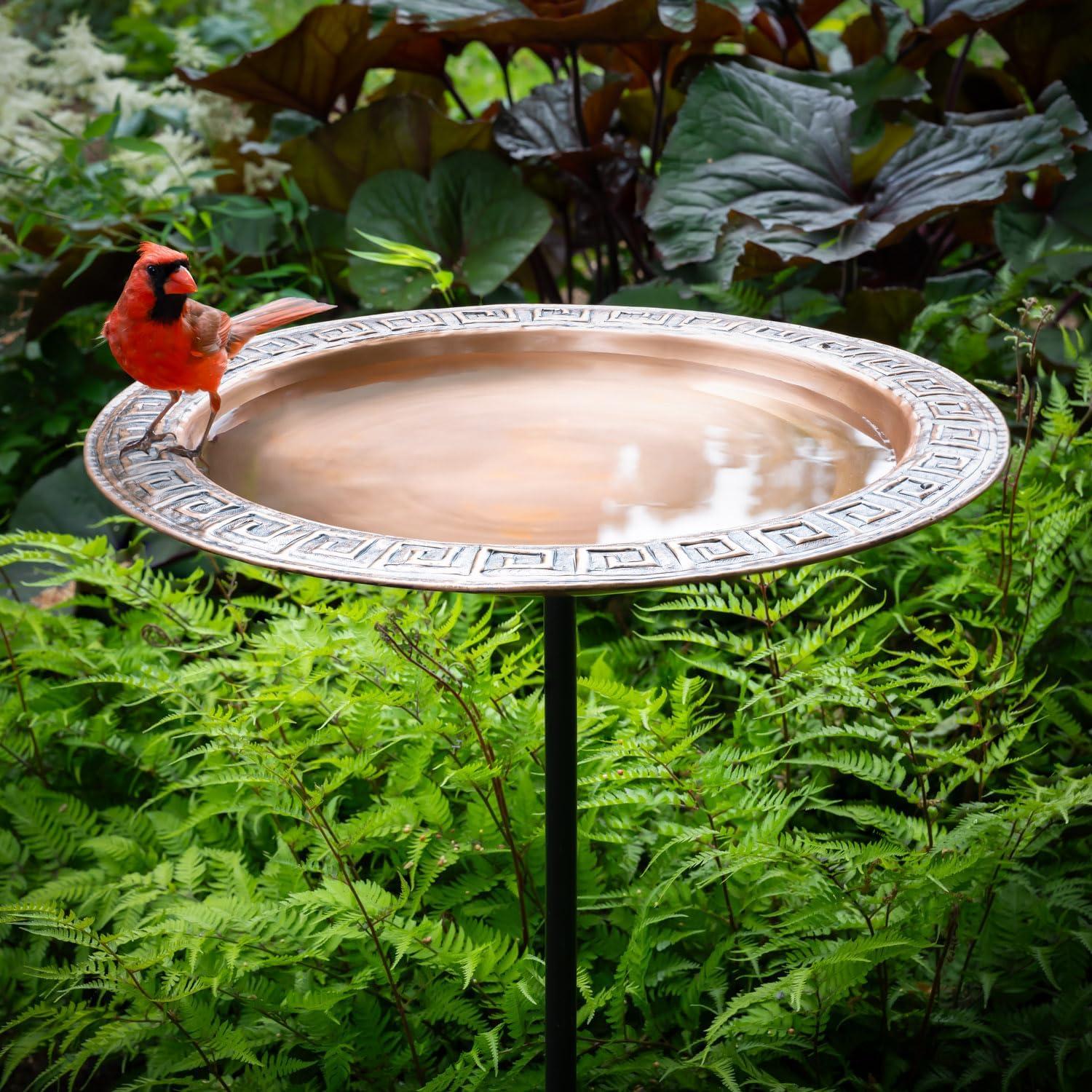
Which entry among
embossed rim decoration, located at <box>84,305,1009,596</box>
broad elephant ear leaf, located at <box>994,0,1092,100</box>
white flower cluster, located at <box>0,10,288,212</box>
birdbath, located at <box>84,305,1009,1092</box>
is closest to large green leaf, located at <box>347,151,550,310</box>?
white flower cluster, located at <box>0,10,288,212</box>

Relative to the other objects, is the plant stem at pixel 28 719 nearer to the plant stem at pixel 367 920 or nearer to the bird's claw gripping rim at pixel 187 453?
the plant stem at pixel 367 920

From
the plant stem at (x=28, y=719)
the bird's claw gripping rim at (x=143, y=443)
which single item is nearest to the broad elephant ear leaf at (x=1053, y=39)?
the bird's claw gripping rim at (x=143, y=443)

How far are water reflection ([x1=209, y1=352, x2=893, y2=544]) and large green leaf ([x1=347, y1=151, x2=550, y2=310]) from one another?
1081 millimetres

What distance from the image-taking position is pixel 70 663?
77.0 inches

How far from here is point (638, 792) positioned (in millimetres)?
1483

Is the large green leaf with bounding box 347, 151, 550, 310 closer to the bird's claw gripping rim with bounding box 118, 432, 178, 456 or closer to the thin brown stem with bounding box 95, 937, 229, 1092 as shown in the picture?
the bird's claw gripping rim with bounding box 118, 432, 178, 456

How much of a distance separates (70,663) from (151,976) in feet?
2.26

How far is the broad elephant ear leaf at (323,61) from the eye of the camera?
261 cm

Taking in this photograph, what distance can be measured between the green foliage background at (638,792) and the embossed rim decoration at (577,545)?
11.8 inches

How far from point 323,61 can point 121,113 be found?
53 centimetres

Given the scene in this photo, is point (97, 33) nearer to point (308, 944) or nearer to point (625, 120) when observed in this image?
point (625, 120)

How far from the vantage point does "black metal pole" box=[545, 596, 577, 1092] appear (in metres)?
1.17

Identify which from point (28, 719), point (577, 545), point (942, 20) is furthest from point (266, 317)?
point (942, 20)

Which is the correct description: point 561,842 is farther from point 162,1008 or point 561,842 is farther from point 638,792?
point 162,1008
